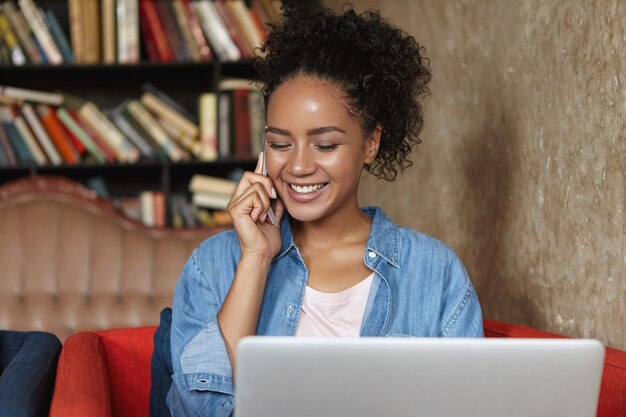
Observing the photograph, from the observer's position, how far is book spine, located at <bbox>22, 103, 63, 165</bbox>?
3750mm

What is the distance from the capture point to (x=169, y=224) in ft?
12.7

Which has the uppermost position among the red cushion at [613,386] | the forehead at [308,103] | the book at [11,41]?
the book at [11,41]

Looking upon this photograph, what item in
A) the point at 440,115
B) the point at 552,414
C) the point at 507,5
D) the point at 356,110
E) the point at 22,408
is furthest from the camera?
the point at 440,115

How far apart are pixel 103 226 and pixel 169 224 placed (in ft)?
3.13

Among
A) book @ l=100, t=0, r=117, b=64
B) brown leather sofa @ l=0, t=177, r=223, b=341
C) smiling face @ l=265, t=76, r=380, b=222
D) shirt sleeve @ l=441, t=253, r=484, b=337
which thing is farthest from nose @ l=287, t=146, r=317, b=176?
book @ l=100, t=0, r=117, b=64

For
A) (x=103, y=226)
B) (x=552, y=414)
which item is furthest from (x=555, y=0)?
(x=103, y=226)

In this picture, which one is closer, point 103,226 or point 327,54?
point 327,54

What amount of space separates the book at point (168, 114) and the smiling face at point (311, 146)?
7.23ft

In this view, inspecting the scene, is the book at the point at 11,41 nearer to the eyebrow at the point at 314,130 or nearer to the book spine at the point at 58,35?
the book spine at the point at 58,35

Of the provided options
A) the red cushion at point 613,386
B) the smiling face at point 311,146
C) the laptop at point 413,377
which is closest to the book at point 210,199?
the smiling face at point 311,146

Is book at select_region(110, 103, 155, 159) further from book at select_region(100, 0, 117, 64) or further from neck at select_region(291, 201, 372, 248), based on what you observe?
neck at select_region(291, 201, 372, 248)

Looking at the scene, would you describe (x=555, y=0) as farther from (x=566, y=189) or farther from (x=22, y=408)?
(x=22, y=408)

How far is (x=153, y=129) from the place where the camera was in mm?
3840

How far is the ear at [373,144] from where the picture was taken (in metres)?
1.77
